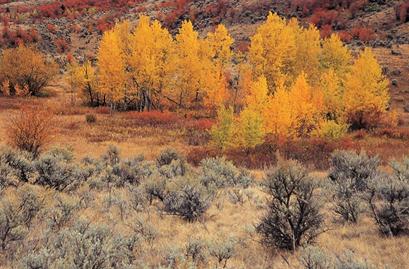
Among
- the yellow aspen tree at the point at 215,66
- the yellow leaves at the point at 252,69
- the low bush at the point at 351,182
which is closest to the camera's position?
the low bush at the point at 351,182

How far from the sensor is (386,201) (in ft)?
26.2

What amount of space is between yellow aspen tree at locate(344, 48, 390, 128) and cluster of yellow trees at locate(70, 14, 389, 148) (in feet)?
0.23

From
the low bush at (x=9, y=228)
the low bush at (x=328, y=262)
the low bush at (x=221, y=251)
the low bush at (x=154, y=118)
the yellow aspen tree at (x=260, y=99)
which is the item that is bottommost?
the low bush at (x=154, y=118)

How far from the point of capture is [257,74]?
35094mm

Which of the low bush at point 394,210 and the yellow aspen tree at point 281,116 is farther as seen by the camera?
the yellow aspen tree at point 281,116

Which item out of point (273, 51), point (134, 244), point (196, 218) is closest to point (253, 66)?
point (273, 51)

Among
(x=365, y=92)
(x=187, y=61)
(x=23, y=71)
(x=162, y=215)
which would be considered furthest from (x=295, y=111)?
(x=23, y=71)

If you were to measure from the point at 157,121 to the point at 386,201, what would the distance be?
1125 inches

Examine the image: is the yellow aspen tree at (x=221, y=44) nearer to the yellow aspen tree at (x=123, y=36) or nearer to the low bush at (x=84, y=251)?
the yellow aspen tree at (x=123, y=36)

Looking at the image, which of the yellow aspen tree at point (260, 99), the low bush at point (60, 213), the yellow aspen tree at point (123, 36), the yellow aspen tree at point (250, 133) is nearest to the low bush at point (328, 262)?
the low bush at point (60, 213)

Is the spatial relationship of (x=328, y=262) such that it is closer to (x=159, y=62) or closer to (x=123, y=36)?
(x=159, y=62)

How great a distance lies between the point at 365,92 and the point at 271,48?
838 cm

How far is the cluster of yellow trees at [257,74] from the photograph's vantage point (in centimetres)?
3044

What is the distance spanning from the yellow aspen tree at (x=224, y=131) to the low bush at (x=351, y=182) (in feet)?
25.0
